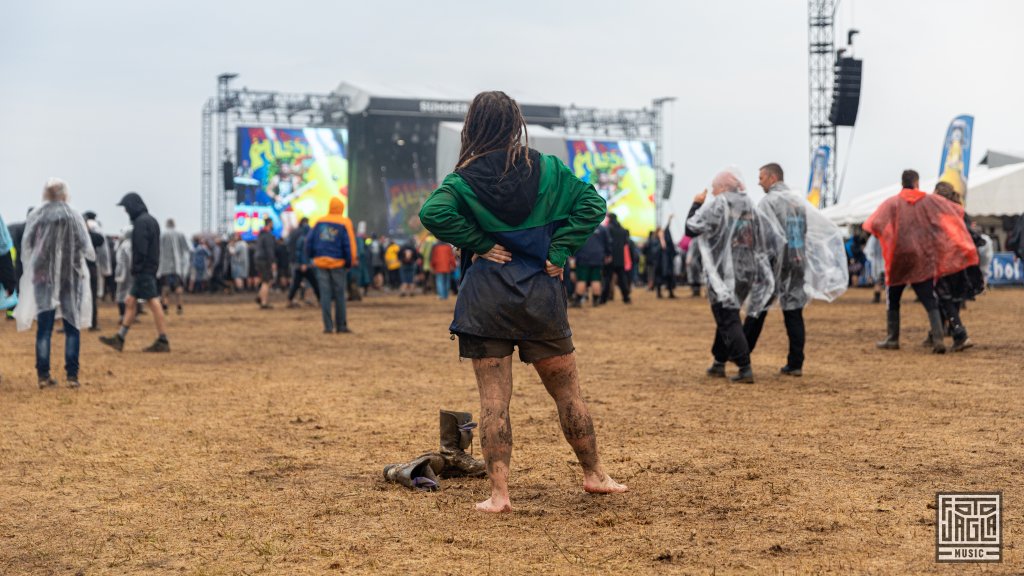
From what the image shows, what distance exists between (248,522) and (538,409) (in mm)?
3841

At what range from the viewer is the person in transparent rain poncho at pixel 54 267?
10133 mm

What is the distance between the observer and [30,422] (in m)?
8.27

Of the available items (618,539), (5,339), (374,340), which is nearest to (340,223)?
(374,340)

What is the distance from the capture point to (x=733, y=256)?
10.1 metres

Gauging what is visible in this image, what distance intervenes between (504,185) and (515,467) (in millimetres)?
1817

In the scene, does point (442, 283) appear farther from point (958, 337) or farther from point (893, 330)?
point (958, 337)

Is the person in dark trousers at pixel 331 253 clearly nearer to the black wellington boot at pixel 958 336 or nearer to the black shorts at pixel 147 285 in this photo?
the black shorts at pixel 147 285

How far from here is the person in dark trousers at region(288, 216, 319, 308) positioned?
20.4 m

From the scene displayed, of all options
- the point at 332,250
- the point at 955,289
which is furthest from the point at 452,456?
the point at 332,250

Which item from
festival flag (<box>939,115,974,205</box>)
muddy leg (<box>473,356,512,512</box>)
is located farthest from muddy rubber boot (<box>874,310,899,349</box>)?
festival flag (<box>939,115,974,205</box>)

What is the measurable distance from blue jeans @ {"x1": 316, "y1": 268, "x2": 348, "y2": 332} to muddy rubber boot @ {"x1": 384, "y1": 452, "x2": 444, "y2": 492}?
10.6 meters

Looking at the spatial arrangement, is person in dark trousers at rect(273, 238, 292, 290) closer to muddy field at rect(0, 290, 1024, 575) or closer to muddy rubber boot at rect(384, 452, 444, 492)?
muddy field at rect(0, 290, 1024, 575)

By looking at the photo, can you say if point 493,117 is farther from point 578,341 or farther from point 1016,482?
point 578,341

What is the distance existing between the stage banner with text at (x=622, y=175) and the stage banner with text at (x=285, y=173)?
10342mm
